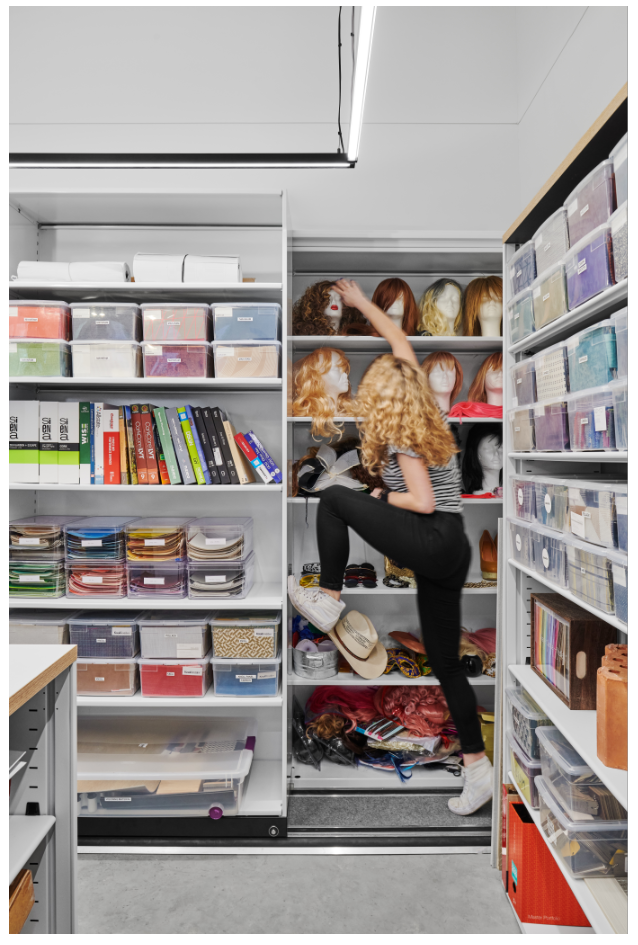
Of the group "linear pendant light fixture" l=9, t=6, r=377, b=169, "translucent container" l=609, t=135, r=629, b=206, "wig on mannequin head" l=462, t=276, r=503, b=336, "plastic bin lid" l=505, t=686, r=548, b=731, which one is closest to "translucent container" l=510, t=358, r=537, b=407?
"wig on mannequin head" l=462, t=276, r=503, b=336

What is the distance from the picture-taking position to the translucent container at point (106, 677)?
2.21 metres

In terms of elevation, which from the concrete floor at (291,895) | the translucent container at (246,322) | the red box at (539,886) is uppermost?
the translucent container at (246,322)

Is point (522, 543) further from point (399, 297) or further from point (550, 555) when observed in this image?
point (399, 297)

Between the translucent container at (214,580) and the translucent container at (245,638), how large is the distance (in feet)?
0.38

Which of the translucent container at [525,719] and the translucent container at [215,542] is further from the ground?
the translucent container at [215,542]

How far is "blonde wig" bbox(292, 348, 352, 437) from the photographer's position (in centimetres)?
200

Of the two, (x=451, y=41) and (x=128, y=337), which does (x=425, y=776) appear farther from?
(x=451, y=41)

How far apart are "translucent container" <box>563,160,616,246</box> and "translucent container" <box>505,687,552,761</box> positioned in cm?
140

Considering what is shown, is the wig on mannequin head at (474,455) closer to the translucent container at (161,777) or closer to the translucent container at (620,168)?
the translucent container at (620,168)

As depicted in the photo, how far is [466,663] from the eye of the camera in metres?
2.29

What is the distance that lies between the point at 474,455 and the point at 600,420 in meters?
0.87

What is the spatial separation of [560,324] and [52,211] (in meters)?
2.07

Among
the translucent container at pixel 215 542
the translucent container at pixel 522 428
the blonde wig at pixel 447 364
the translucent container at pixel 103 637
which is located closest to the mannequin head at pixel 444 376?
the blonde wig at pixel 447 364
